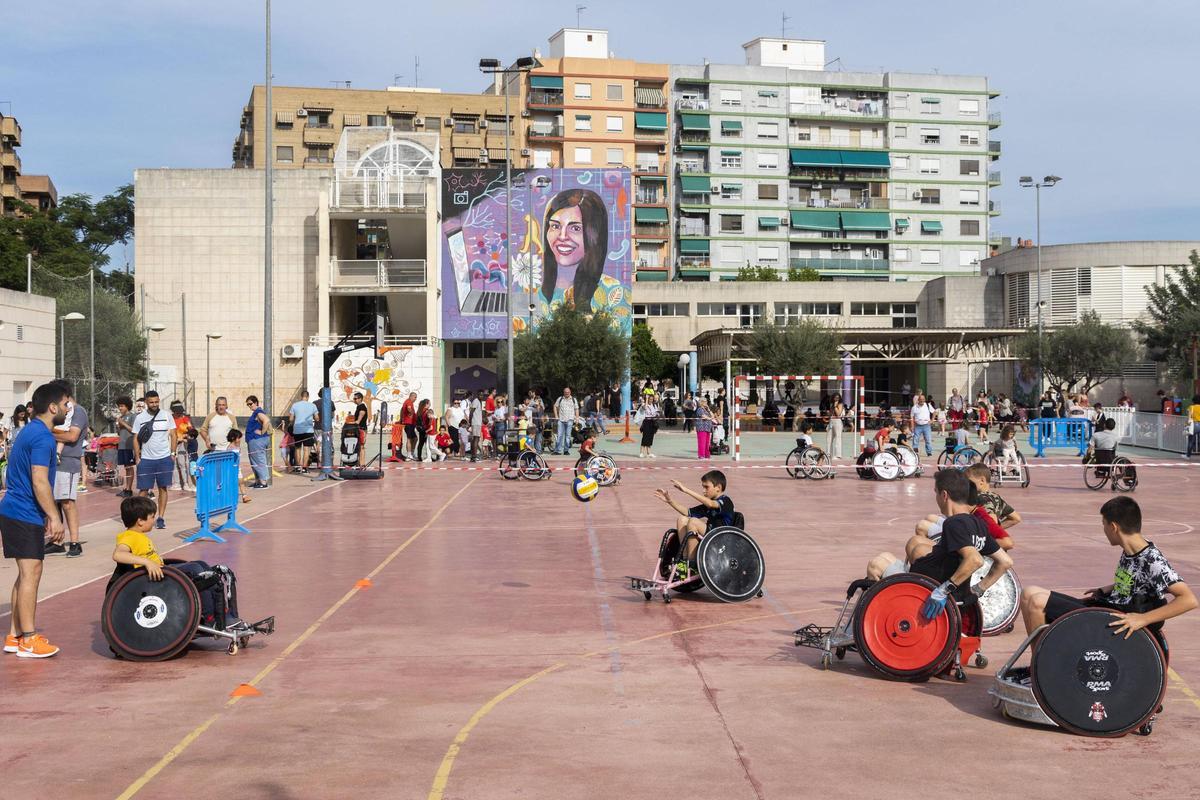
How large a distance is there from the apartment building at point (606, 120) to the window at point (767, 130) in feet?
24.6

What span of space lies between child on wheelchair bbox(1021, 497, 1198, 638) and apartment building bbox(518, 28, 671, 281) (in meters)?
84.6

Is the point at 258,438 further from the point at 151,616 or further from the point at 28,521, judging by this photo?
the point at 151,616

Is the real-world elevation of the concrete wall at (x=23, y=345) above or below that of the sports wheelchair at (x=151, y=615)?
above

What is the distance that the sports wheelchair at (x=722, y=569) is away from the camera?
10781mm

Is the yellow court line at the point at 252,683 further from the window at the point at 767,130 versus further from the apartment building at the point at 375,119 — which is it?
the window at the point at 767,130

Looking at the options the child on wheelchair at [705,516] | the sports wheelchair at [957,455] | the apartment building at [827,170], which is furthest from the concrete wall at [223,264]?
the child on wheelchair at [705,516]

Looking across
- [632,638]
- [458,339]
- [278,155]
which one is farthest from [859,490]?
[278,155]

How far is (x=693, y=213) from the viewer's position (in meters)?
93.6

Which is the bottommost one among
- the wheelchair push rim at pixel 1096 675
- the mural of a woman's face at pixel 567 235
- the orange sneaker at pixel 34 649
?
the orange sneaker at pixel 34 649

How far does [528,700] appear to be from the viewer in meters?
7.44

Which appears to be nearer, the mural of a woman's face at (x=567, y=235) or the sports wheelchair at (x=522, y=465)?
the sports wheelchair at (x=522, y=465)

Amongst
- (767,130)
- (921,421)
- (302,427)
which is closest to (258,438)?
(302,427)

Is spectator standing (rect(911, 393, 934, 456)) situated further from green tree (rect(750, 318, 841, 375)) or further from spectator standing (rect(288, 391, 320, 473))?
green tree (rect(750, 318, 841, 375))

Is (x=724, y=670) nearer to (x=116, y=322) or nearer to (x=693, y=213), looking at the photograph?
(x=116, y=322)
